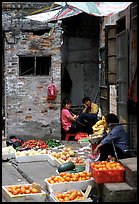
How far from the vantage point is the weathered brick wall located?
14.0 m

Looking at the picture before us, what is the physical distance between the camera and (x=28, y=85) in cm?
1412

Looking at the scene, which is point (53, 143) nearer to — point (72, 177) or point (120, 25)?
point (120, 25)

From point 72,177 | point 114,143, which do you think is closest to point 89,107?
point 114,143

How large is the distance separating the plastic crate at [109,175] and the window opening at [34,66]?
6.83 metres

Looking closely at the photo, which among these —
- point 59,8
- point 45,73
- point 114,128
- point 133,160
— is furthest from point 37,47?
point 133,160

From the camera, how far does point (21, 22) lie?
1406 cm

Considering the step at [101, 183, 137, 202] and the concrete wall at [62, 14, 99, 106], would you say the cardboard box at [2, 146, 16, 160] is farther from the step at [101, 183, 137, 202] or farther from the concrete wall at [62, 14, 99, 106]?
the step at [101, 183, 137, 202]

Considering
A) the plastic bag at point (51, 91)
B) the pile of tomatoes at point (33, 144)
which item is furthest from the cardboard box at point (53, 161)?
the plastic bag at point (51, 91)

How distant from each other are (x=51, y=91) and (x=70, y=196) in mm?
6710

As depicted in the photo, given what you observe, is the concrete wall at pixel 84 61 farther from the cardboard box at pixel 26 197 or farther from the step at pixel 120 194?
the step at pixel 120 194

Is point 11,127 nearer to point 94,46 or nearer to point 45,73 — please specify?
point 45,73

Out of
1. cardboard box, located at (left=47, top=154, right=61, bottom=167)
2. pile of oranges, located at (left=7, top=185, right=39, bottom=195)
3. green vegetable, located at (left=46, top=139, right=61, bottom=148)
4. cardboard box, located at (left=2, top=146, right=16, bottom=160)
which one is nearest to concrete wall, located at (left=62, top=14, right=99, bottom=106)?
green vegetable, located at (left=46, top=139, right=61, bottom=148)

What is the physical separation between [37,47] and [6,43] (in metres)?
0.91

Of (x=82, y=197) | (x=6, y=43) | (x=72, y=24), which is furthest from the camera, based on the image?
(x=72, y=24)
